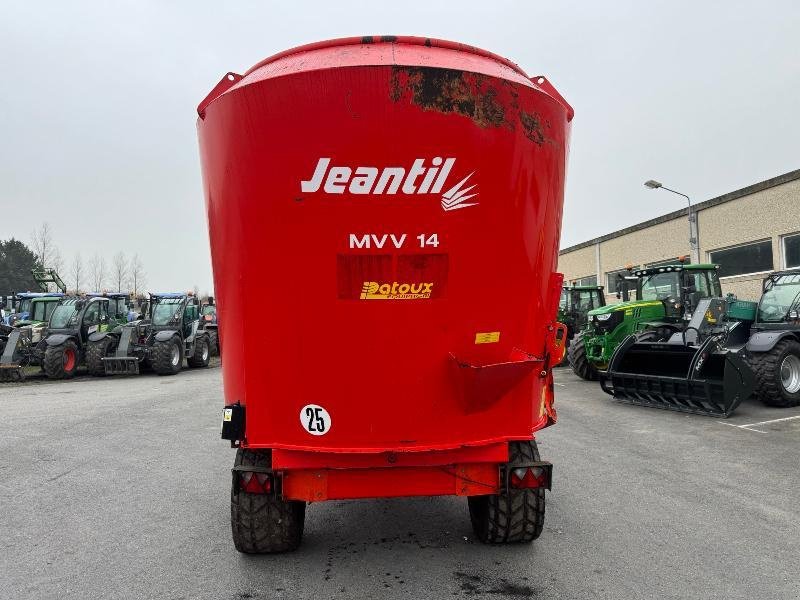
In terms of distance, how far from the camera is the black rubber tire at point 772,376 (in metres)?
8.91

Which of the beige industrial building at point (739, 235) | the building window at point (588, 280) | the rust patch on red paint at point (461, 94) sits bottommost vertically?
the rust patch on red paint at point (461, 94)

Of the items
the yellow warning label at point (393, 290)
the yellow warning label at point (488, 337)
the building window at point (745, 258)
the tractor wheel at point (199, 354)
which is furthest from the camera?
the building window at point (745, 258)

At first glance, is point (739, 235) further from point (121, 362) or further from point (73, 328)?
point (73, 328)

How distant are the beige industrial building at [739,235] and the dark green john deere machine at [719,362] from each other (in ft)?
20.4

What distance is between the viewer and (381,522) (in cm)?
443

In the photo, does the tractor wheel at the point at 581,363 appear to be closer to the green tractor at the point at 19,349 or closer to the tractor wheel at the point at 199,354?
the tractor wheel at the point at 199,354

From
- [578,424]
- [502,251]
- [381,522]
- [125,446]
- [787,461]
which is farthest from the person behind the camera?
[578,424]

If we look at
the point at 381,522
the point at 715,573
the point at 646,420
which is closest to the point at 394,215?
the point at 381,522

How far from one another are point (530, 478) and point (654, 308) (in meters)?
10.0

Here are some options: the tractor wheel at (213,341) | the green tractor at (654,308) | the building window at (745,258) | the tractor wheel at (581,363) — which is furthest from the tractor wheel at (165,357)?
the building window at (745,258)

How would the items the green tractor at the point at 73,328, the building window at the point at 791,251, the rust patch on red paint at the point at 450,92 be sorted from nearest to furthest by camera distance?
the rust patch on red paint at the point at 450,92 → the green tractor at the point at 73,328 → the building window at the point at 791,251

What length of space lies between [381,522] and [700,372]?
646 centimetres

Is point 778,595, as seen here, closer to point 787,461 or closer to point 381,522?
point 381,522

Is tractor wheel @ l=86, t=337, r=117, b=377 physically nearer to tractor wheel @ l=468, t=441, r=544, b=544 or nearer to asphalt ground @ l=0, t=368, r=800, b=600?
asphalt ground @ l=0, t=368, r=800, b=600
